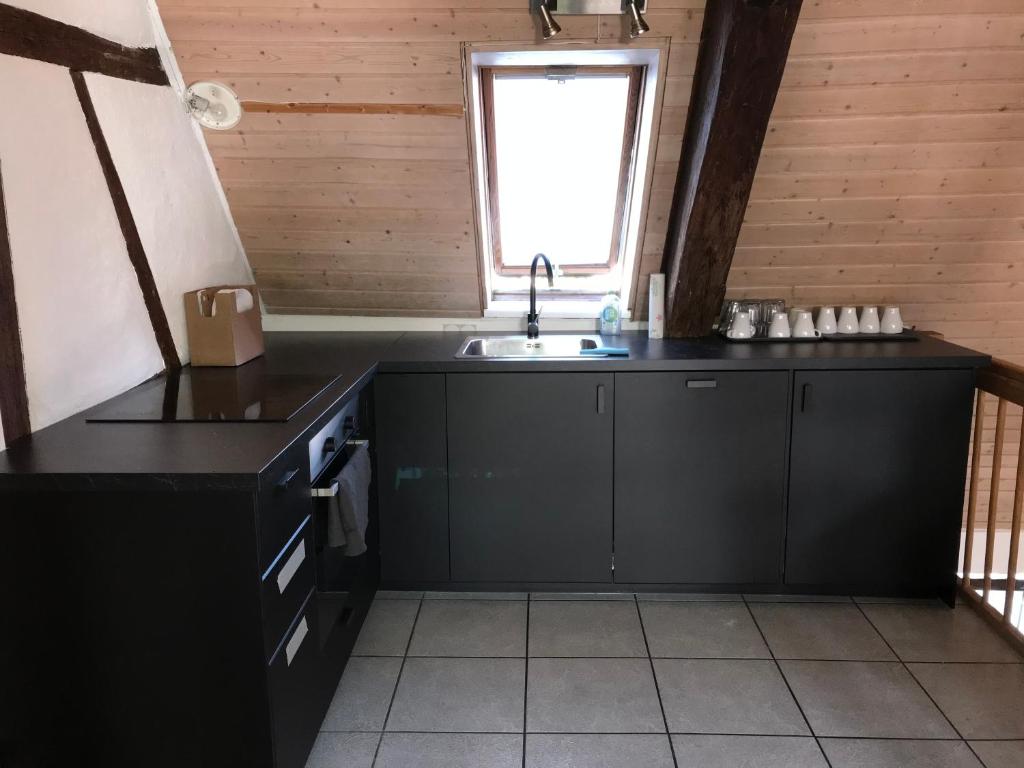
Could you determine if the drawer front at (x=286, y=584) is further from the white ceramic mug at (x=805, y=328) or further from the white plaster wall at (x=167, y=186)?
the white ceramic mug at (x=805, y=328)

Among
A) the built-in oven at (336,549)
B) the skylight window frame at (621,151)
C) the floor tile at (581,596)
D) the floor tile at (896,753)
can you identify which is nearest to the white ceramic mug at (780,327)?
the skylight window frame at (621,151)

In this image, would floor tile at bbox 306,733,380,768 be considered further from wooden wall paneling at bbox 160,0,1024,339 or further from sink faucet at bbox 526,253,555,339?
wooden wall paneling at bbox 160,0,1024,339

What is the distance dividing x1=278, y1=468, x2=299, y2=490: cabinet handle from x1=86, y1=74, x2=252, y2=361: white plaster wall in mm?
1017

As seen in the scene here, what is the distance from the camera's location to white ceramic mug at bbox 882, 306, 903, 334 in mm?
2939

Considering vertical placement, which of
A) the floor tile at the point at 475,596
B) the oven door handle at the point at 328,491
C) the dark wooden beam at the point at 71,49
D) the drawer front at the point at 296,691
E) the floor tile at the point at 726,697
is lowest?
the floor tile at the point at 726,697

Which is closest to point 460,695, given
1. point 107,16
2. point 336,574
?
point 336,574

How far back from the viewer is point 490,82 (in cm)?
283

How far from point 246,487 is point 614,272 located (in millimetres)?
2132

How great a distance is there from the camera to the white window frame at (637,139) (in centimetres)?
247

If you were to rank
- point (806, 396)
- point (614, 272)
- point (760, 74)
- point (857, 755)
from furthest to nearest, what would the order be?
point (614, 272) < point (806, 396) < point (760, 74) < point (857, 755)

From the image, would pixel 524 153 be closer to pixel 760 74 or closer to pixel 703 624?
pixel 760 74

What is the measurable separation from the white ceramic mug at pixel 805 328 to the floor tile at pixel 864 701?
115 centimetres

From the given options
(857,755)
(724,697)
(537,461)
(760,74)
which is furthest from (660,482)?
(760,74)

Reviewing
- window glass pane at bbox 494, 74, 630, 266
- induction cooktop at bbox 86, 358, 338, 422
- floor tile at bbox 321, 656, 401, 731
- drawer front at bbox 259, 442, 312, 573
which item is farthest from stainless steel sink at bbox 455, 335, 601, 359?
drawer front at bbox 259, 442, 312, 573
